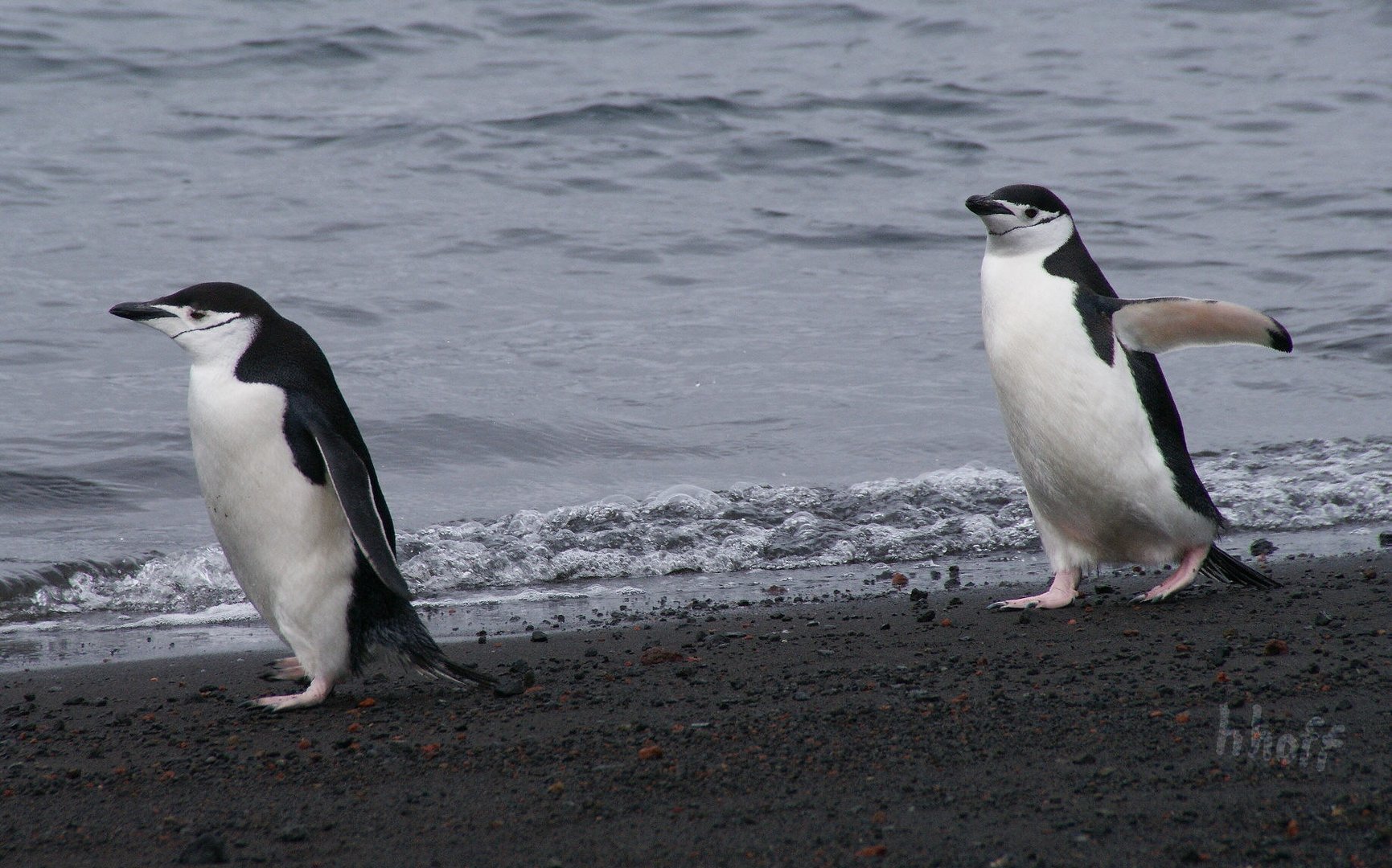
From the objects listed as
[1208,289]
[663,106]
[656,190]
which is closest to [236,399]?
[1208,289]

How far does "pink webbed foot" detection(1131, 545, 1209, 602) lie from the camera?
14.9 ft

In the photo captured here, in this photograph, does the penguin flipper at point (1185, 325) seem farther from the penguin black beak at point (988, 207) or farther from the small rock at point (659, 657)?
the small rock at point (659, 657)

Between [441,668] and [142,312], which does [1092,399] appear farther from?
[142,312]

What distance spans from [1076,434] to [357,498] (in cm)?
230

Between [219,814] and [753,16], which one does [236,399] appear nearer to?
[219,814]

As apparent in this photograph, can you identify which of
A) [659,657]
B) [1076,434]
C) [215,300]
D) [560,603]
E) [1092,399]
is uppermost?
[215,300]

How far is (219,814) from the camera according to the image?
278 cm

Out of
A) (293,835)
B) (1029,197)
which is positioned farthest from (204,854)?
(1029,197)

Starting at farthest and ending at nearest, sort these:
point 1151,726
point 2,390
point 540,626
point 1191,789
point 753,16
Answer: point 753,16
point 2,390
point 540,626
point 1151,726
point 1191,789

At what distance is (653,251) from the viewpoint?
11.7 m

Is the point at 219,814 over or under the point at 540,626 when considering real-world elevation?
over

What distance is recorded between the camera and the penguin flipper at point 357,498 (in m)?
3.53

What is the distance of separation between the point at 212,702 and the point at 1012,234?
9.36ft

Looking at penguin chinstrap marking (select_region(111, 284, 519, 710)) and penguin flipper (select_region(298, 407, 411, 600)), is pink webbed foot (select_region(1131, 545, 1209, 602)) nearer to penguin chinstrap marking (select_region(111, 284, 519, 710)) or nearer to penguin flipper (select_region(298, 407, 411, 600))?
penguin chinstrap marking (select_region(111, 284, 519, 710))
